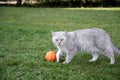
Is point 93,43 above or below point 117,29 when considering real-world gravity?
above

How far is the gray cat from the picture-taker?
5941 mm

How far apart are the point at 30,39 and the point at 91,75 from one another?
159 inches

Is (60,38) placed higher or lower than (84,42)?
higher

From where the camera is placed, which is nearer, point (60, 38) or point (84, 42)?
point (60, 38)

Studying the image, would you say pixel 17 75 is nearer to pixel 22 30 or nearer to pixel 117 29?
pixel 22 30

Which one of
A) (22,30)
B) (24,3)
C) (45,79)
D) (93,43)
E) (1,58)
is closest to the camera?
(45,79)

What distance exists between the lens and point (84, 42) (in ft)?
19.8

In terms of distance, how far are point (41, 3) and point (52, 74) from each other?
17748 mm

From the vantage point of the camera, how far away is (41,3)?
22.7 meters

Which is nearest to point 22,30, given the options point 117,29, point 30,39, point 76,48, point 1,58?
point 30,39

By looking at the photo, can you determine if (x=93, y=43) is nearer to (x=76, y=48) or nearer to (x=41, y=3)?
(x=76, y=48)

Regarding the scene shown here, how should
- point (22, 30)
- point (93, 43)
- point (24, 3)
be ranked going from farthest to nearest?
1. point (24, 3)
2. point (22, 30)
3. point (93, 43)

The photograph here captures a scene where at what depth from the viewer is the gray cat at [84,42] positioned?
594cm

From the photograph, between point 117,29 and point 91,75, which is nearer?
point 91,75
